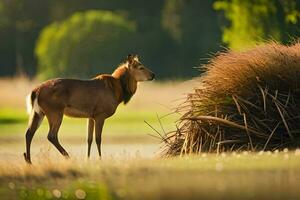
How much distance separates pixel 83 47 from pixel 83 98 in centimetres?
5843

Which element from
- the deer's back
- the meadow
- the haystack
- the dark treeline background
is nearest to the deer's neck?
the deer's back

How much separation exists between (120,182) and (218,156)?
2.84 meters

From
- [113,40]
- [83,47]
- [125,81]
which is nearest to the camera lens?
[125,81]

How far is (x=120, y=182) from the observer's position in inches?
467

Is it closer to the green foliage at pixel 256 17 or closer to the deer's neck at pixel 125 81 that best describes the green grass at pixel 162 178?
the deer's neck at pixel 125 81

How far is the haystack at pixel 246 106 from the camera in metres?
15.3

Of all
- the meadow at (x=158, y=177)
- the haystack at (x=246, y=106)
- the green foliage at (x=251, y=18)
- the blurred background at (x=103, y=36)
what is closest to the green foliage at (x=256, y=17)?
the green foliage at (x=251, y=18)

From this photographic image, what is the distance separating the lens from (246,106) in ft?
51.0

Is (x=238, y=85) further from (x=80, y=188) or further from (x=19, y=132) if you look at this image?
(x=19, y=132)

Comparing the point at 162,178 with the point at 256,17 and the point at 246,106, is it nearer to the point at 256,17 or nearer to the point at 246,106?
the point at 246,106

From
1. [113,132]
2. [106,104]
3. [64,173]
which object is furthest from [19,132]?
[64,173]

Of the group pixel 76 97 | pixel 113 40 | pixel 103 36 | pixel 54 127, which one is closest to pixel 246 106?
pixel 76 97

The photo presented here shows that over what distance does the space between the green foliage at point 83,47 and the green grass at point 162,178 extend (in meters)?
60.4

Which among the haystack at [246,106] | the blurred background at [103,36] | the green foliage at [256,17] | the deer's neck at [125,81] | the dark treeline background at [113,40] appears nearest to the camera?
the haystack at [246,106]
